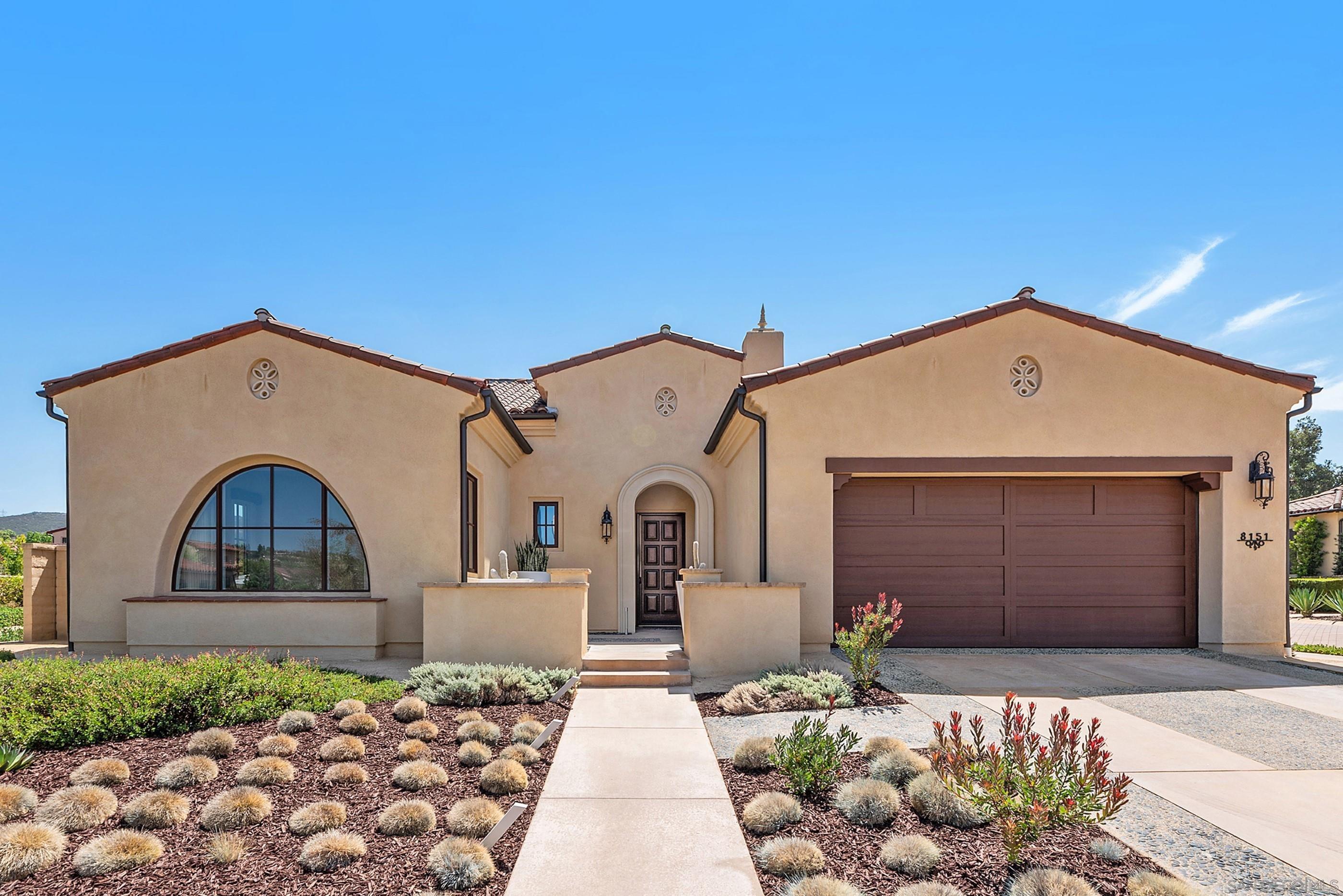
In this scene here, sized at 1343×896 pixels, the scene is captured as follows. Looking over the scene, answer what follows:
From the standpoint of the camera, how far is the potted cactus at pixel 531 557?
44.5ft

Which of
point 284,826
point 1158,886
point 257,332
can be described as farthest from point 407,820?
point 257,332

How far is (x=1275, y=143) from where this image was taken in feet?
30.7

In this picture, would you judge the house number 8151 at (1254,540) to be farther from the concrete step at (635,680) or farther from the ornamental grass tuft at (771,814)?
the ornamental grass tuft at (771,814)

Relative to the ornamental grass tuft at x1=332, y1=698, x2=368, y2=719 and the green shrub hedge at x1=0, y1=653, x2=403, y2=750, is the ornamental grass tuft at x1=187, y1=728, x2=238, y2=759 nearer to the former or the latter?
the green shrub hedge at x1=0, y1=653, x2=403, y2=750

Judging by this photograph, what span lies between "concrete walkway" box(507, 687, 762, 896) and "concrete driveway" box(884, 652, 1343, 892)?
239cm

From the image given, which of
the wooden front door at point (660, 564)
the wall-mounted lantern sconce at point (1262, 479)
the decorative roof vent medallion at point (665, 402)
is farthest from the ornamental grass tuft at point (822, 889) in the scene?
the decorative roof vent medallion at point (665, 402)

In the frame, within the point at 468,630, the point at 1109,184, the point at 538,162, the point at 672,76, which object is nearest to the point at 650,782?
the point at 468,630

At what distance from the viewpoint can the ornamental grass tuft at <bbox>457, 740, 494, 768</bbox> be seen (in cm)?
564

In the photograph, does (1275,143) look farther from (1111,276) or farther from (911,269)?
(911,269)

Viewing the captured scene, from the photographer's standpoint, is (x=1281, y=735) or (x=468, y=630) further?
(x=468, y=630)

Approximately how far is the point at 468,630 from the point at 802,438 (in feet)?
17.0

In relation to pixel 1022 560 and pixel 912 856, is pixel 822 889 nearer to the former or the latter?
pixel 912 856

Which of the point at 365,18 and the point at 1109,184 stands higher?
the point at 365,18

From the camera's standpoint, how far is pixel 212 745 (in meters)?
5.73
